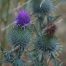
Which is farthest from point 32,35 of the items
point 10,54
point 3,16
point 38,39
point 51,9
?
point 3,16

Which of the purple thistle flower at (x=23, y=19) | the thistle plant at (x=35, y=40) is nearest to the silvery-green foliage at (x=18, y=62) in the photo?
the thistle plant at (x=35, y=40)

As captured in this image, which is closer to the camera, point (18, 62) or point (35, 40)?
point (18, 62)

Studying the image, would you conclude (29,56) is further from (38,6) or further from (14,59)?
(38,6)

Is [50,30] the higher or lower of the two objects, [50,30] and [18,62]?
the higher

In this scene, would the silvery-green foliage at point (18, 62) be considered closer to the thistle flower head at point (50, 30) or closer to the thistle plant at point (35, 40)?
the thistle plant at point (35, 40)

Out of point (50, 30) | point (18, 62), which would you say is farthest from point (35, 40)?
point (18, 62)

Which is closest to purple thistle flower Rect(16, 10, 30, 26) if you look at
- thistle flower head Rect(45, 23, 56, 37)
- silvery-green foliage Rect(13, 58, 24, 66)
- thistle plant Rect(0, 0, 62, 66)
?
thistle plant Rect(0, 0, 62, 66)

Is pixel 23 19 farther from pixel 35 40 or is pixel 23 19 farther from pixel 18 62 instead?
pixel 18 62

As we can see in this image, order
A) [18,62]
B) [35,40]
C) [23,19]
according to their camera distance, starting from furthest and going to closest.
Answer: [35,40], [23,19], [18,62]
